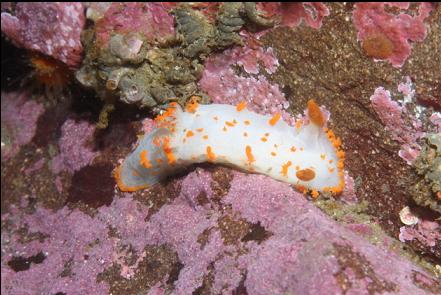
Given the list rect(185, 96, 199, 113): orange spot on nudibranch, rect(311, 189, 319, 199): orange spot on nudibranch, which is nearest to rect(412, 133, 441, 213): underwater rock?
rect(311, 189, 319, 199): orange spot on nudibranch

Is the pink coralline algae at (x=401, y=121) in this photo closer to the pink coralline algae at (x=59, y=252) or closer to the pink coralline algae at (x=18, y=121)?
the pink coralline algae at (x=59, y=252)

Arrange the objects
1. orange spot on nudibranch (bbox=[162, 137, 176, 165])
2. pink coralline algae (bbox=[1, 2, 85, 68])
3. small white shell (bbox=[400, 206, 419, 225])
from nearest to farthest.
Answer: small white shell (bbox=[400, 206, 419, 225])
orange spot on nudibranch (bbox=[162, 137, 176, 165])
pink coralline algae (bbox=[1, 2, 85, 68])

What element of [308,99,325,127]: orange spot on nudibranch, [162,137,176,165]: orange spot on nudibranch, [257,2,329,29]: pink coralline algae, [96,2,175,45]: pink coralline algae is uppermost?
[257,2,329,29]: pink coralline algae

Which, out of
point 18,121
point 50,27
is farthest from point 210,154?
point 18,121

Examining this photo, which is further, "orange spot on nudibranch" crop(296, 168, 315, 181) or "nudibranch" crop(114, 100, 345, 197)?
"nudibranch" crop(114, 100, 345, 197)

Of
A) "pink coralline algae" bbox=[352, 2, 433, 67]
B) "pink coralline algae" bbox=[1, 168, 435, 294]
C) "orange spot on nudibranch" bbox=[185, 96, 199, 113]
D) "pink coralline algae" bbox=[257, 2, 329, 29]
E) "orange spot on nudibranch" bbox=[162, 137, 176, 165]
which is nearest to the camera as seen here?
"pink coralline algae" bbox=[1, 168, 435, 294]

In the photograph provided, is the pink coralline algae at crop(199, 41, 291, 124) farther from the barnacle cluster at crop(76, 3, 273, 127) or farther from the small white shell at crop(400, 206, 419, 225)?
the small white shell at crop(400, 206, 419, 225)
